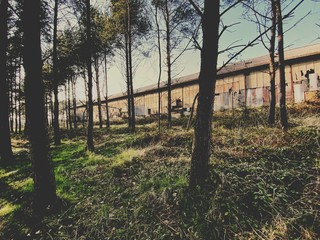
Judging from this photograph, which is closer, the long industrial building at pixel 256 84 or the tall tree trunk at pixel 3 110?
the tall tree trunk at pixel 3 110

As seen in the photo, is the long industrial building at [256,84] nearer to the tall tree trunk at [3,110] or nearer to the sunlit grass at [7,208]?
the tall tree trunk at [3,110]

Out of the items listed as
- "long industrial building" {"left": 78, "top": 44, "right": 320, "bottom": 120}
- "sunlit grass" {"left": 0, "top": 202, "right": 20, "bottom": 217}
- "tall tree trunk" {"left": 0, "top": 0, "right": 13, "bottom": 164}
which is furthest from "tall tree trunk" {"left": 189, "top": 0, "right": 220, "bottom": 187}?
"tall tree trunk" {"left": 0, "top": 0, "right": 13, "bottom": 164}

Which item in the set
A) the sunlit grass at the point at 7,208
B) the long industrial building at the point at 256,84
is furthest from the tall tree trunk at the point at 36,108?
the long industrial building at the point at 256,84

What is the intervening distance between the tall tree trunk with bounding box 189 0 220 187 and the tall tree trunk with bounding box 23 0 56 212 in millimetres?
3030

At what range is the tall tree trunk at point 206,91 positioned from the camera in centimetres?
401

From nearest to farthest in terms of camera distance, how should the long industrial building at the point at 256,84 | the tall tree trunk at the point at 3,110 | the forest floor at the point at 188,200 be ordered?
the forest floor at the point at 188,200 → the tall tree trunk at the point at 3,110 → the long industrial building at the point at 256,84

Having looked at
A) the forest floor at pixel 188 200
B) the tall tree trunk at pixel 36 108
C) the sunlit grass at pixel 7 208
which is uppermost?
the tall tree trunk at pixel 36 108

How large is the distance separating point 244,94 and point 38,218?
17.7 m

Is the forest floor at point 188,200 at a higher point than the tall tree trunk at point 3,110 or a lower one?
lower

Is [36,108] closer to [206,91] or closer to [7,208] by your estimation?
[7,208]

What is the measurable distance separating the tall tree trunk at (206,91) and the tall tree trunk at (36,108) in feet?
9.94

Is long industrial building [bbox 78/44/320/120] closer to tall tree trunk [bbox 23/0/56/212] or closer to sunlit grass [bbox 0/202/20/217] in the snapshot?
tall tree trunk [bbox 23/0/56/212]

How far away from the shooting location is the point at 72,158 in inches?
367

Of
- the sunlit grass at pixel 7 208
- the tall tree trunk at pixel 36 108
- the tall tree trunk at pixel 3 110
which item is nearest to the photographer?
the tall tree trunk at pixel 36 108
